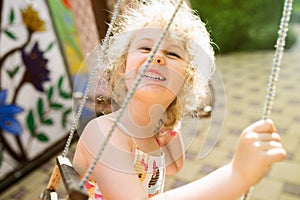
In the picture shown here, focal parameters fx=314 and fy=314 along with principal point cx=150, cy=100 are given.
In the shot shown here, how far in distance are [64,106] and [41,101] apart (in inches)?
9.6

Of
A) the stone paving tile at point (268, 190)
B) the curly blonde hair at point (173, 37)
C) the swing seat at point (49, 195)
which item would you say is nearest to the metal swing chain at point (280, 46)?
the curly blonde hair at point (173, 37)

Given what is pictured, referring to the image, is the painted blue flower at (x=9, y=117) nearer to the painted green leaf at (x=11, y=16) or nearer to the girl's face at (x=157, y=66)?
the painted green leaf at (x=11, y=16)

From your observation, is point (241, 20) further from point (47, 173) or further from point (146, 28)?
point (146, 28)

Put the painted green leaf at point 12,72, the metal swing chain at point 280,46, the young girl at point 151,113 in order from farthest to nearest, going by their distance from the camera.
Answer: the painted green leaf at point 12,72 < the young girl at point 151,113 < the metal swing chain at point 280,46

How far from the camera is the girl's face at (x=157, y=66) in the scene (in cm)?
75

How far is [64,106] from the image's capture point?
9.16ft

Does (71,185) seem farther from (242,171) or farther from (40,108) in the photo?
(40,108)

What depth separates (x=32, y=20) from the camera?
2451 millimetres

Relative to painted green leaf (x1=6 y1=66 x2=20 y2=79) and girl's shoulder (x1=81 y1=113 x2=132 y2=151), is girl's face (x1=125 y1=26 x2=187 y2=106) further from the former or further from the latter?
painted green leaf (x1=6 y1=66 x2=20 y2=79)

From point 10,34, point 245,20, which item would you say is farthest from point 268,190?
point 245,20

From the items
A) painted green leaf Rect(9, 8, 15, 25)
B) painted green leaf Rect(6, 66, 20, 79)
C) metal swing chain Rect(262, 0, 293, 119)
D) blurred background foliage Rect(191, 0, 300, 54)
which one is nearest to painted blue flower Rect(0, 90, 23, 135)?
painted green leaf Rect(6, 66, 20, 79)

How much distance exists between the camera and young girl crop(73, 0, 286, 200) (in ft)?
1.78

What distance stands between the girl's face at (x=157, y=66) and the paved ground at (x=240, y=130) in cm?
34

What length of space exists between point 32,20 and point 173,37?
6.42 ft
